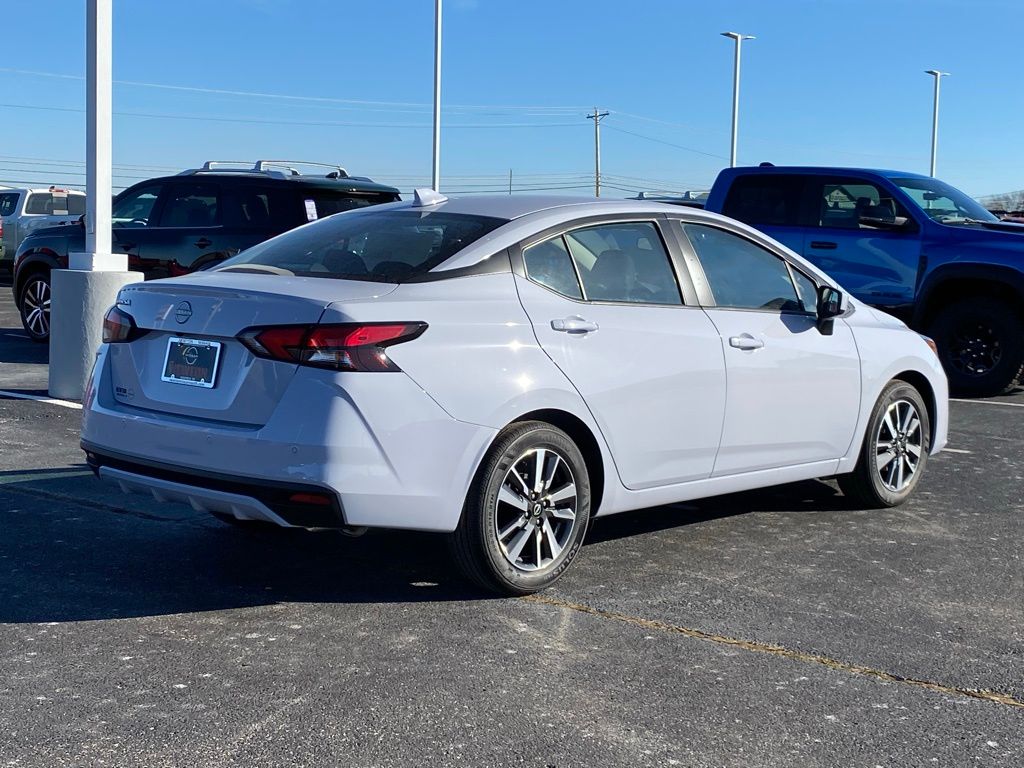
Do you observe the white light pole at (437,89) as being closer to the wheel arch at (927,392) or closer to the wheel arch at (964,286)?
the wheel arch at (964,286)

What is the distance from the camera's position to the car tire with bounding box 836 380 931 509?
22.1ft

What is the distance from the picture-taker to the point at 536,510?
5.05 m

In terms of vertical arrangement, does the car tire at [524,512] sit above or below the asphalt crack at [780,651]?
above

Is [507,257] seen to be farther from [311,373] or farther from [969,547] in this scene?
[969,547]

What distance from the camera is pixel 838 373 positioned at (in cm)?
643

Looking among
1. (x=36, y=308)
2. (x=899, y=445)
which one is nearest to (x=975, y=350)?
(x=899, y=445)

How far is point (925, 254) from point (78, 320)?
23.2 feet

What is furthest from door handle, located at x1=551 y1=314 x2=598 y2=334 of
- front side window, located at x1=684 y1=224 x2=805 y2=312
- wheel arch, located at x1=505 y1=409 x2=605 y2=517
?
front side window, located at x1=684 y1=224 x2=805 y2=312

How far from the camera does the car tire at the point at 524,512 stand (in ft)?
15.9

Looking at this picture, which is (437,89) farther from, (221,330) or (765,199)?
(221,330)

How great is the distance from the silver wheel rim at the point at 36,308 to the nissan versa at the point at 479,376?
355 inches

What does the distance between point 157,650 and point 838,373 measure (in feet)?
11.6

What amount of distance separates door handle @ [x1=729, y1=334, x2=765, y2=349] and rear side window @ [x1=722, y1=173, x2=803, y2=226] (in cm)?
672

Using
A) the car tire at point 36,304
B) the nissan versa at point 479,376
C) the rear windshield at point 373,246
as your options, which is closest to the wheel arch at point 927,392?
the nissan versa at point 479,376
